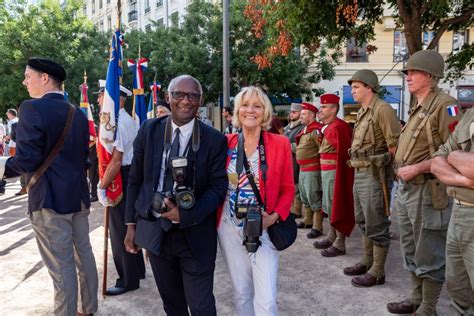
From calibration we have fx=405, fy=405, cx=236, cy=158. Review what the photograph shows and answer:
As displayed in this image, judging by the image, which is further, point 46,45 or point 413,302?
point 46,45

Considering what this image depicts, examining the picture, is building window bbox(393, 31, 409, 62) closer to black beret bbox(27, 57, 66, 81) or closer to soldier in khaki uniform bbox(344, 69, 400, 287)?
soldier in khaki uniform bbox(344, 69, 400, 287)

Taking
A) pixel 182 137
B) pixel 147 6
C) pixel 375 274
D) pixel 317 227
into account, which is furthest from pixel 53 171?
pixel 147 6

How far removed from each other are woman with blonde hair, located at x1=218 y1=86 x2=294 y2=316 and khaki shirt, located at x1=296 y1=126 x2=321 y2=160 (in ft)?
10.6

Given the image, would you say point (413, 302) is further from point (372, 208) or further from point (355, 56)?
point (355, 56)

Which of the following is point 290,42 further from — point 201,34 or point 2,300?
point 201,34

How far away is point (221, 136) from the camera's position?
2.70 meters

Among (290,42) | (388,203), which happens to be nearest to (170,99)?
(388,203)

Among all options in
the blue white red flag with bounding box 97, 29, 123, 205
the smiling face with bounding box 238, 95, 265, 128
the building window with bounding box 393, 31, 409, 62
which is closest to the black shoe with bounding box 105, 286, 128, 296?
the blue white red flag with bounding box 97, 29, 123, 205

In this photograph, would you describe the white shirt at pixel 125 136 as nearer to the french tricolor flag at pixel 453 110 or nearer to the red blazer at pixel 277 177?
the red blazer at pixel 277 177

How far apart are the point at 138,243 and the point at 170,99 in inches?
37.8

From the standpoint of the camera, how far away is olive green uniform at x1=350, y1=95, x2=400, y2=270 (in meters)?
3.96

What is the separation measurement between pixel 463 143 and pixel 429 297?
4.86 feet

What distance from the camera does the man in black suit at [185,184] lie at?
8.39 feet

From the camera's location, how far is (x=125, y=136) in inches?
155
